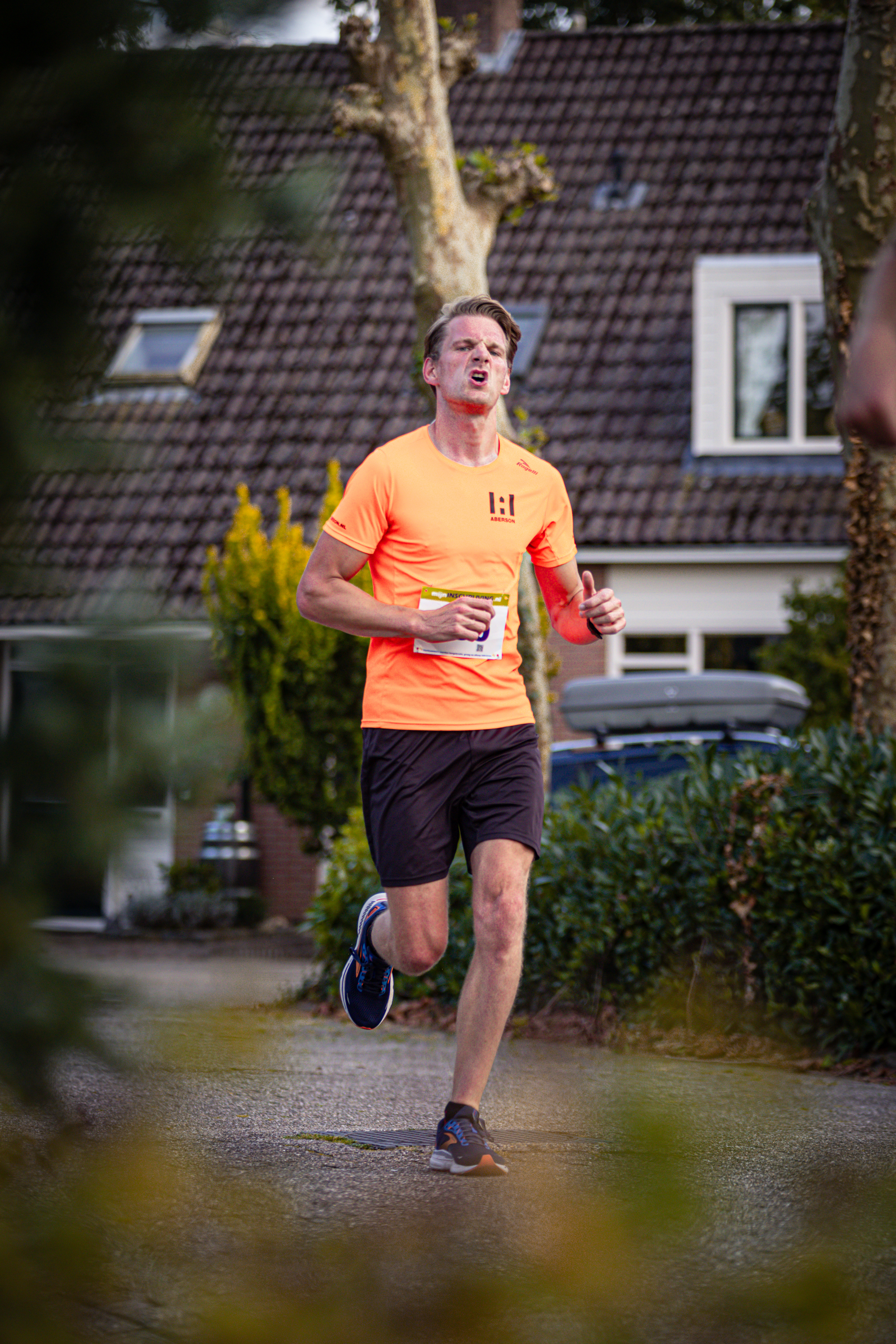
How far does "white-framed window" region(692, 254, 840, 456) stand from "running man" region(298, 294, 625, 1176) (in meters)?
10.9

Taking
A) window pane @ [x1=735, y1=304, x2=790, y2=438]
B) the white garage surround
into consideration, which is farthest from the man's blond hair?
window pane @ [x1=735, y1=304, x2=790, y2=438]

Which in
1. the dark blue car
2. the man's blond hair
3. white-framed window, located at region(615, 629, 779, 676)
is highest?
white-framed window, located at region(615, 629, 779, 676)

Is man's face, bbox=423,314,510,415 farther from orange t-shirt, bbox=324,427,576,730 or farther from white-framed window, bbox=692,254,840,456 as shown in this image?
white-framed window, bbox=692,254,840,456

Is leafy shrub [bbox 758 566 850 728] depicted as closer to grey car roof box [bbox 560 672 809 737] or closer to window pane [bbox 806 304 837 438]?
window pane [bbox 806 304 837 438]

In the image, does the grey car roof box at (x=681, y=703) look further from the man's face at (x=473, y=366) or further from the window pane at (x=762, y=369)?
the man's face at (x=473, y=366)

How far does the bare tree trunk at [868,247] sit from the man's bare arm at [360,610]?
11.8ft

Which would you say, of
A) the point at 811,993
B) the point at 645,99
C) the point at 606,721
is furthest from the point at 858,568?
the point at 645,99

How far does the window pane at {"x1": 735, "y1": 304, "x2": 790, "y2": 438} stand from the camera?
594 inches

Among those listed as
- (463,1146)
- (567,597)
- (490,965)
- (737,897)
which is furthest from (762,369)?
(463,1146)

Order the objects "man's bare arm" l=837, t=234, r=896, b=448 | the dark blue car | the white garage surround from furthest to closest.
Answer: the white garage surround, the dark blue car, "man's bare arm" l=837, t=234, r=896, b=448

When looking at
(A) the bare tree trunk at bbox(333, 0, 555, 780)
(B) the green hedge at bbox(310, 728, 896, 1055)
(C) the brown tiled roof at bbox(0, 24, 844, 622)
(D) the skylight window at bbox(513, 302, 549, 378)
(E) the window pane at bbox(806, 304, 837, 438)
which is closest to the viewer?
(B) the green hedge at bbox(310, 728, 896, 1055)

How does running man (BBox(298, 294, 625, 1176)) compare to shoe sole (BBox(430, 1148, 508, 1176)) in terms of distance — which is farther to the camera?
running man (BBox(298, 294, 625, 1176))

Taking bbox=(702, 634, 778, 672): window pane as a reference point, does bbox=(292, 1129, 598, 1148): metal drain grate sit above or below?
below

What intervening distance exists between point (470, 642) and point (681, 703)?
19.9ft
